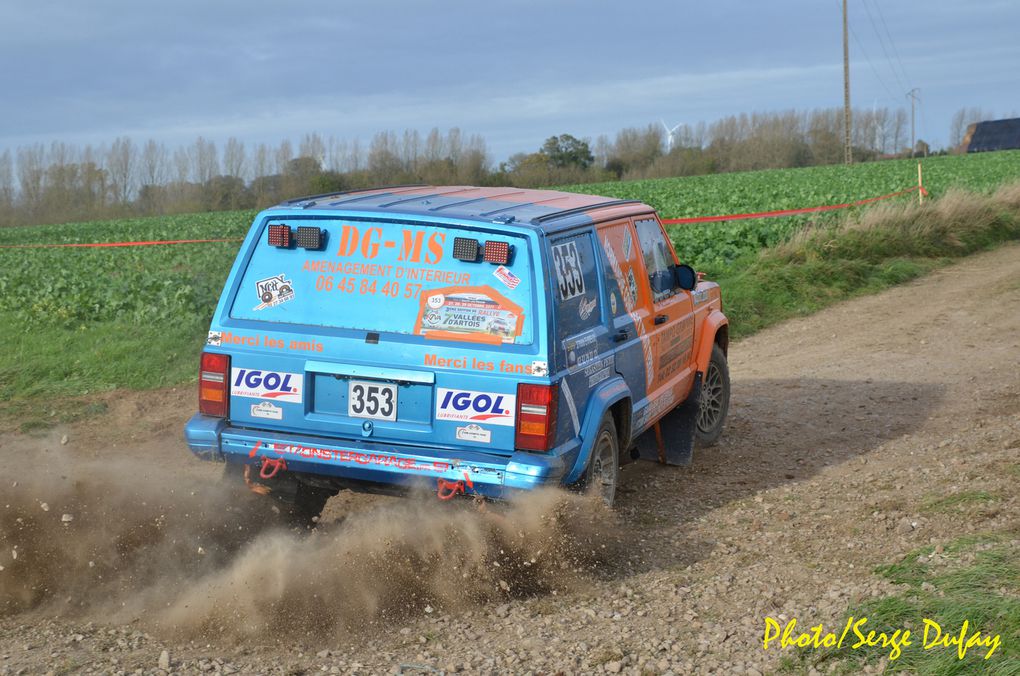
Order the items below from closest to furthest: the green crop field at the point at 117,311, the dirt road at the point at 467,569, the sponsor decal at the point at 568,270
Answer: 1. the dirt road at the point at 467,569
2. the sponsor decal at the point at 568,270
3. the green crop field at the point at 117,311

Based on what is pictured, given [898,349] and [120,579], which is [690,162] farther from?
[120,579]

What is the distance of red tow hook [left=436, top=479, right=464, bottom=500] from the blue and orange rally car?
14mm

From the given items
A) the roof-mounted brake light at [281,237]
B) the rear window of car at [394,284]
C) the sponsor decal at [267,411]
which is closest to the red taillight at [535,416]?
the rear window of car at [394,284]

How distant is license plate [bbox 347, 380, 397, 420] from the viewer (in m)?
4.98

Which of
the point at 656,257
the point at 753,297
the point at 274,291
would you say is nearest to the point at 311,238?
the point at 274,291

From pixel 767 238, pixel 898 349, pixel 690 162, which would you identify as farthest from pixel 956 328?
pixel 690 162

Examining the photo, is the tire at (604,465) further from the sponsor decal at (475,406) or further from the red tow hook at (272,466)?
the red tow hook at (272,466)

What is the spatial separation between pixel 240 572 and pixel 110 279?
12778mm

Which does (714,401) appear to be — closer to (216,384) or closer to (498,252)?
(498,252)

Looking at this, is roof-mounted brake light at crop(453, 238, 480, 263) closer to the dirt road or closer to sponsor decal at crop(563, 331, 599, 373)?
sponsor decal at crop(563, 331, 599, 373)

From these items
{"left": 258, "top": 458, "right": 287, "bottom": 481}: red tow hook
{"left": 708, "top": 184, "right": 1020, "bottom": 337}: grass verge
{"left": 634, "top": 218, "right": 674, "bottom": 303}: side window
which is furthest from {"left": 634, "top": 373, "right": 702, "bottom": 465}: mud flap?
{"left": 708, "top": 184, "right": 1020, "bottom": 337}: grass verge

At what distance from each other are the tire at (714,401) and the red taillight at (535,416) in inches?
126

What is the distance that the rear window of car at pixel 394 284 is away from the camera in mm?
4934

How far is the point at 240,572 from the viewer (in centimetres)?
482
